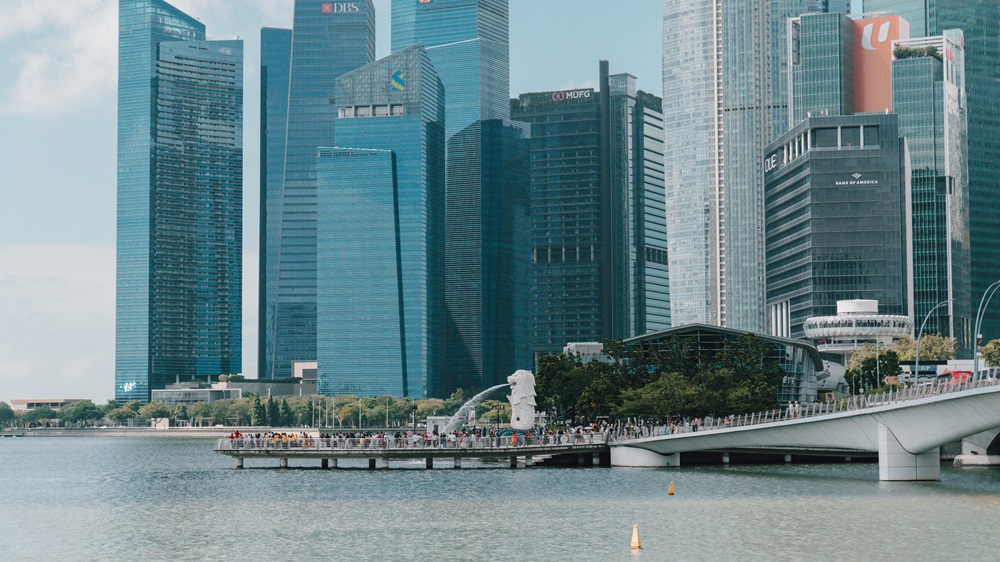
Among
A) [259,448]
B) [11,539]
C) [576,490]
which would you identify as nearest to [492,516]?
[576,490]

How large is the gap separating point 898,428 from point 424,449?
46.7 m

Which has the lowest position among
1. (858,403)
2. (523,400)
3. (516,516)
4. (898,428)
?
(516,516)

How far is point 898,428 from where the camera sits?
9594 cm

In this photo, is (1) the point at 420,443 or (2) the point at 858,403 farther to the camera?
(1) the point at 420,443

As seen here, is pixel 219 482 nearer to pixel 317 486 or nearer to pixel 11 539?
pixel 317 486

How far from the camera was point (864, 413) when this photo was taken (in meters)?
98.1

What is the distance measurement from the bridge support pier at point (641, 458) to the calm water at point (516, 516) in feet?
16.5

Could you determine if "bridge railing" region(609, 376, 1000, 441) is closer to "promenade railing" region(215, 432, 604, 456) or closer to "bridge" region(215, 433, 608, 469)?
"bridge" region(215, 433, 608, 469)

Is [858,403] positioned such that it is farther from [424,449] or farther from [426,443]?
[426,443]

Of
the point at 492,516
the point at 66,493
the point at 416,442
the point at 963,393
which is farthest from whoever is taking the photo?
the point at 416,442

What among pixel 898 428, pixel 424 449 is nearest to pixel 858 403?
pixel 898 428

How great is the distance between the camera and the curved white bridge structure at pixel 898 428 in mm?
89125

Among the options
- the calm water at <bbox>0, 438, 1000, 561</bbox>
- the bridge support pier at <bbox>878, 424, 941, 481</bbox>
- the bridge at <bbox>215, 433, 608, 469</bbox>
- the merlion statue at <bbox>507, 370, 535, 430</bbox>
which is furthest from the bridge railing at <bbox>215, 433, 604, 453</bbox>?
the bridge support pier at <bbox>878, 424, 941, 481</bbox>

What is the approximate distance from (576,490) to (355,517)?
22.5 meters
